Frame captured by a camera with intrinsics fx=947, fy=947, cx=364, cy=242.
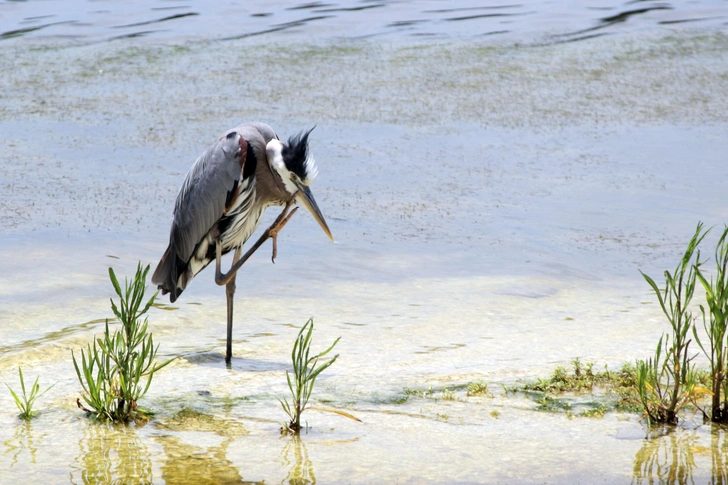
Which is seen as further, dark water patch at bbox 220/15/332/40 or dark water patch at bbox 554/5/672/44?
dark water patch at bbox 220/15/332/40

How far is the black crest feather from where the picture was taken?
491 cm

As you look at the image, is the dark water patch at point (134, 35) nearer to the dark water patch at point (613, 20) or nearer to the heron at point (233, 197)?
the dark water patch at point (613, 20)

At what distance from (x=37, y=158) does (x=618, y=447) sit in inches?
247

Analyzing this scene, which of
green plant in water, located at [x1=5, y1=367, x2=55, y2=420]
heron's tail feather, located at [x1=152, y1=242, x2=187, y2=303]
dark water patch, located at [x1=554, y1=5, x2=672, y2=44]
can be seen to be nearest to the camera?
green plant in water, located at [x1=5, y1=367, x2=55, y2=420]

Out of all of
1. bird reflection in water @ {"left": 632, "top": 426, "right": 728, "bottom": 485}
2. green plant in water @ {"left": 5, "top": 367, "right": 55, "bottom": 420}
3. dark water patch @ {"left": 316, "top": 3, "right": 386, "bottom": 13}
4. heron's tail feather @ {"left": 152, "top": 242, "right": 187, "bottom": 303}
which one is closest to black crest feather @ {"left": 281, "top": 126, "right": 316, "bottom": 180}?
heron's tail feather @ {"left": 152, "top": 242, "right": 187, "bottom": 303}

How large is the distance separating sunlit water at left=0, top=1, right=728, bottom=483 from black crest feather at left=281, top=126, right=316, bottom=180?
3.06ft

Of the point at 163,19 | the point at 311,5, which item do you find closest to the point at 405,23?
the point at 311,5

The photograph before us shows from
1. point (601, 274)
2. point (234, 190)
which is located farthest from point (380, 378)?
point (601, 274)

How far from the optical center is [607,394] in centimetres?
402

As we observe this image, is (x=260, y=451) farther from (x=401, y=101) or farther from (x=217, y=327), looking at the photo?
(x=401, y=101)

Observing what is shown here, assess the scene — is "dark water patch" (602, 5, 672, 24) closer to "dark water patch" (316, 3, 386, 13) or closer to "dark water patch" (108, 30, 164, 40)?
"dark water patch" (316, 3, 386, 13)

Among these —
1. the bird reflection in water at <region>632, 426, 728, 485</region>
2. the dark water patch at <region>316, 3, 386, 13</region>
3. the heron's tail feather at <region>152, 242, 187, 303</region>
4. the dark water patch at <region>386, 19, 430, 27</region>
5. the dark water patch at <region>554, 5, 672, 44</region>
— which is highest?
the dark water patch at <region>316, 3, 386, 13</region>

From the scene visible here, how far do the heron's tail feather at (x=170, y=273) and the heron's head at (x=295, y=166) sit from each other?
766 mm

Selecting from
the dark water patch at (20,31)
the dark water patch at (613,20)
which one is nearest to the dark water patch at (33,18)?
the dark water patch at (20,31)
